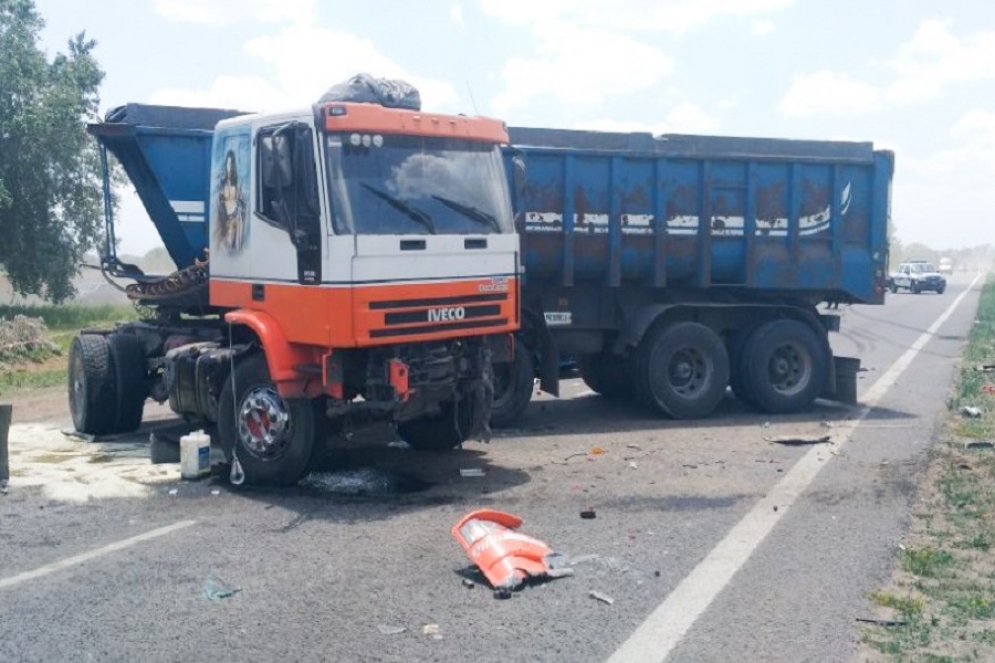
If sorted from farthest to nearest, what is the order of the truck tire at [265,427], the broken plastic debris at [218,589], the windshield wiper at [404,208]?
the truck tire at [265,427], the windshield wiper at [404,208], the broken plastic debris at [218,589]

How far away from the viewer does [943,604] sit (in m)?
6.18

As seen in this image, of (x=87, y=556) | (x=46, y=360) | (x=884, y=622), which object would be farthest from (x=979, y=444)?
(x=46, y=360)

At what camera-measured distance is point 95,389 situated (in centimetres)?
1161

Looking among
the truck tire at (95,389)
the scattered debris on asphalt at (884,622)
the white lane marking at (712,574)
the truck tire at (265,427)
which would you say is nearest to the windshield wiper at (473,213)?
the truck tire at (265,427)

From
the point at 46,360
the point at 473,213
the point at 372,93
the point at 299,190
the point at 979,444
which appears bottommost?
the point at 979,444

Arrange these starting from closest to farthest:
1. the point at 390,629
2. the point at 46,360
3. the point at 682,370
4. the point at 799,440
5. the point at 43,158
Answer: the point at 390,629
the point at 799,440
the point at 682,370
the point at 46,360
the point at 43,158

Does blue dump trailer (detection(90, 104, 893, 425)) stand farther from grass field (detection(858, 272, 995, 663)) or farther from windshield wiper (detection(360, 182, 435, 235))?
windshield wiper (detection(360, 182, 435, 235))

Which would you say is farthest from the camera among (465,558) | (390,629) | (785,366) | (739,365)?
(785,366)

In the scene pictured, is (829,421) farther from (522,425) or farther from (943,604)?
(943,604)

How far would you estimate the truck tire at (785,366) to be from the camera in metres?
13.4

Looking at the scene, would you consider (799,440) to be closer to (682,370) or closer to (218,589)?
(682,370)

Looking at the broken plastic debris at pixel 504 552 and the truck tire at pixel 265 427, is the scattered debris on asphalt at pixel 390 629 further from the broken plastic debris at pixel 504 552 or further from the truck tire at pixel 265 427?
the truck tire at pixel 265 427

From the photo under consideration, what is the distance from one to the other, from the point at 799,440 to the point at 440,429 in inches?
149

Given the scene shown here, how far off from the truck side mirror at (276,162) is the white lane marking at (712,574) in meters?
4.28
